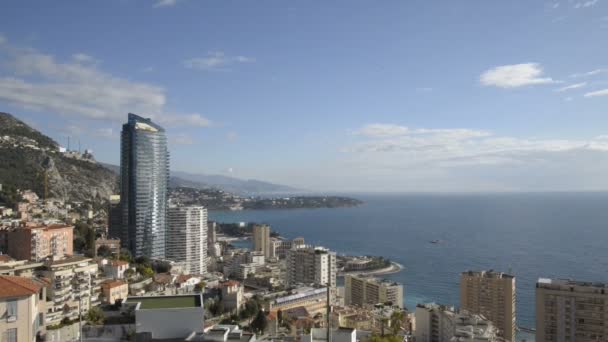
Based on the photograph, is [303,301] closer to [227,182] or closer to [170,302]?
[170,302]

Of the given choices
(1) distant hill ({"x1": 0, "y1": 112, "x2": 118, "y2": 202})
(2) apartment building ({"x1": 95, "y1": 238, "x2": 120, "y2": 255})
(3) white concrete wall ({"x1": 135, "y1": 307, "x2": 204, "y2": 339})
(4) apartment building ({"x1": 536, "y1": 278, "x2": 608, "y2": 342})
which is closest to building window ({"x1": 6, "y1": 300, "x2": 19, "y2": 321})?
(3) white concrete wall ({"x1": 135, "y1": 307, "x2": 204, "y2": 339})

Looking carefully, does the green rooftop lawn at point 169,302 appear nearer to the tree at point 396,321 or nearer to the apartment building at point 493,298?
the tree at point 396,321

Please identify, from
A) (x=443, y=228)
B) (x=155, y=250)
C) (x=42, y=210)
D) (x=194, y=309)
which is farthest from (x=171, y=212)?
(x=443, y=228)

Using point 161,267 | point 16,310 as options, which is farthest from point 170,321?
point 161,267

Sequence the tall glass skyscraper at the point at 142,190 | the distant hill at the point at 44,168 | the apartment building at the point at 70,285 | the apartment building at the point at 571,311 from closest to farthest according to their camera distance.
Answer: the apartment building at the point at 70,285 → the apartment building at the point at 571,311 → the tall glass skyscraper at the point at 142,190 → the distant hill at the point at 44,168

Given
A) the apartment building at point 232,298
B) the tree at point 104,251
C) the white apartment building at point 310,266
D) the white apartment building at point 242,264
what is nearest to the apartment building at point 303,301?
the apartment building at point 232,298
